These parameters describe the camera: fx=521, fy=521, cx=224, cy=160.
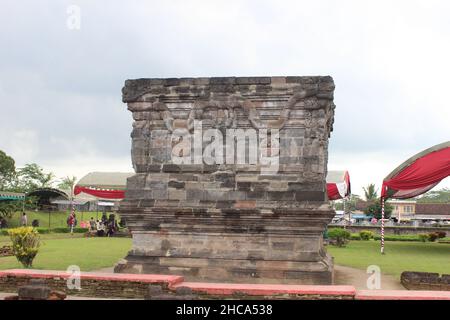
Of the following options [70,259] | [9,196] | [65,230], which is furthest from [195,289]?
[9,196]

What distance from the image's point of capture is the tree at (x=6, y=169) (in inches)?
2094

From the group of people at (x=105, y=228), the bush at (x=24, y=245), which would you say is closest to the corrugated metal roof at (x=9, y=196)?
the group of people at (x=105, y=228)

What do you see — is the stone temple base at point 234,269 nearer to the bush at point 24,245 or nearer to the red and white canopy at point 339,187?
the bush at point 24,245

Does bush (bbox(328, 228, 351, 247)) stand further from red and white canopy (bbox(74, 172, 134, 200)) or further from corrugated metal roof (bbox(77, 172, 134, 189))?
corrugated metal roof (bbox(77, 172, 134, 189))

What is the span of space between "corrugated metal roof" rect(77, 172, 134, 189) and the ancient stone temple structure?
40.7 meters

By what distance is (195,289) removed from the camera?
9141 mm

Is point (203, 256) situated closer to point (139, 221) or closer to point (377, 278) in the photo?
point (139, 221)

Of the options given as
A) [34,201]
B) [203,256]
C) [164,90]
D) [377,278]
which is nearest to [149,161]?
[164,90]

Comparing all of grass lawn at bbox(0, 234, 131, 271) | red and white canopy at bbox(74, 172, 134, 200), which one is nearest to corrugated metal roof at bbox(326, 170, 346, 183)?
grass lawn at bbox(0, 234, 131, 271)

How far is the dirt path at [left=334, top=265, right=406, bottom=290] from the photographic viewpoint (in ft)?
39.9

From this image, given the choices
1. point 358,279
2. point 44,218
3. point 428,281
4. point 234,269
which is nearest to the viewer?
point 428,281

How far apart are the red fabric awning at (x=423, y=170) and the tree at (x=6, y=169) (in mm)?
42723

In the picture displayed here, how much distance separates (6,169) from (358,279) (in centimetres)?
4822

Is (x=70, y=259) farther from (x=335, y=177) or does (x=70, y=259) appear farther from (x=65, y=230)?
(x=335, y=177)
